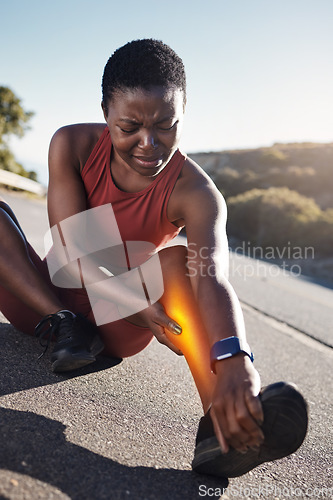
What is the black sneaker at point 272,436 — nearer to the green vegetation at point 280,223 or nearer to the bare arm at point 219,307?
the bare arm at point 219,307

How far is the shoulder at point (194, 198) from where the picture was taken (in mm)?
2104

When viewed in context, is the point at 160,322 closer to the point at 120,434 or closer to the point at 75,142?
the point at 120,434

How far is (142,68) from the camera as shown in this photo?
1939 mm

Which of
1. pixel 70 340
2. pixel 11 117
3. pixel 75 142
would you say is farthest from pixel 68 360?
pixel 11 117

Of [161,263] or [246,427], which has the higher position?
[161,263]

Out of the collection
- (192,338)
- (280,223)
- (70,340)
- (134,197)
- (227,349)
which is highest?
(134,197)

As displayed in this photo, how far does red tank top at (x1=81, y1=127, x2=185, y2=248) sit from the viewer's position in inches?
88.0

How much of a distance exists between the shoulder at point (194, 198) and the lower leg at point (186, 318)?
186mm

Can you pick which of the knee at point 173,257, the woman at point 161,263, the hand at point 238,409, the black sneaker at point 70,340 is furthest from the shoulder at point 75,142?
the hand at point 238,409

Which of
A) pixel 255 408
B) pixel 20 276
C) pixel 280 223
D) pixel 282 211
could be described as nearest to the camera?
Answer: pixel 255 408

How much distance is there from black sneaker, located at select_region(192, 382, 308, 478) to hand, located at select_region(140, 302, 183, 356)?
0.46 m

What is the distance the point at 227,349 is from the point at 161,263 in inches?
26.4

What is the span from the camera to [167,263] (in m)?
2.07

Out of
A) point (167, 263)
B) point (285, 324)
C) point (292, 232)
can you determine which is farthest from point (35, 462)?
point (292, 232)
